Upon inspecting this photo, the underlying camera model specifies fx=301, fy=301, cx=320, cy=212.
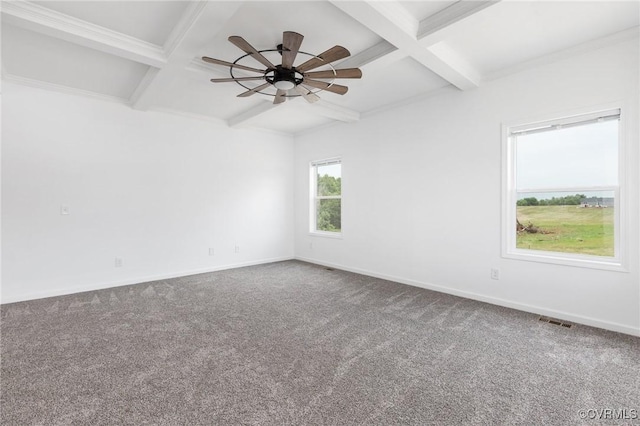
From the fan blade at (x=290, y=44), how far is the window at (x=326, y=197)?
3018 mm

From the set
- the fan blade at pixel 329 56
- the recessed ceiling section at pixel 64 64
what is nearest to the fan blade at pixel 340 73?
the fan blade at pixel 329 56

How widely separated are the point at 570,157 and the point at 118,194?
550 centimetres

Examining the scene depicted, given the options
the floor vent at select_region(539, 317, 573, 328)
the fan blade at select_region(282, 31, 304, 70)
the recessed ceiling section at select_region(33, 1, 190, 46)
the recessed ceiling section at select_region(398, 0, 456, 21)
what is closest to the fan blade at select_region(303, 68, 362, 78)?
the fan blade at select_region(282, 31, 304, 70)

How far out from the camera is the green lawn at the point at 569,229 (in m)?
2.88

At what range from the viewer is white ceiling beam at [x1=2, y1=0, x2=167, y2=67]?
2.23 metres

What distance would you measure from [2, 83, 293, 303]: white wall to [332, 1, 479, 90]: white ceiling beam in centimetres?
355

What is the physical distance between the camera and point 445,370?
6.87ft

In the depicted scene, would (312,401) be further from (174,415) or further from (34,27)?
(34,27)

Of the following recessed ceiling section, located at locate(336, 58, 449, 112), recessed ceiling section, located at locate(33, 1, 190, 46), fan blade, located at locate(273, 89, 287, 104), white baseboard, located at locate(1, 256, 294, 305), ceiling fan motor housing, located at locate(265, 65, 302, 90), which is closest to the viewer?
recessed ceiling section, located at locate(33, 1, 190, 46)

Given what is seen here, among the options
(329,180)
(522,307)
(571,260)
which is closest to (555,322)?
(522,307)

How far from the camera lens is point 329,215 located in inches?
226

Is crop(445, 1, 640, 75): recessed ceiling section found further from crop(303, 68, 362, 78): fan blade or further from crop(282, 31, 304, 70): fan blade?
crop(282, 31, 304, 70): fan blade

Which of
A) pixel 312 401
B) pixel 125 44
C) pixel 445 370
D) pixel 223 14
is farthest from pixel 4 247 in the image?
pixel 445 370

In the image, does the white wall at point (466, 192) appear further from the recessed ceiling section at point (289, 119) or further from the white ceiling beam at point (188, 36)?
the white ceiling beam at point (188, 36)
